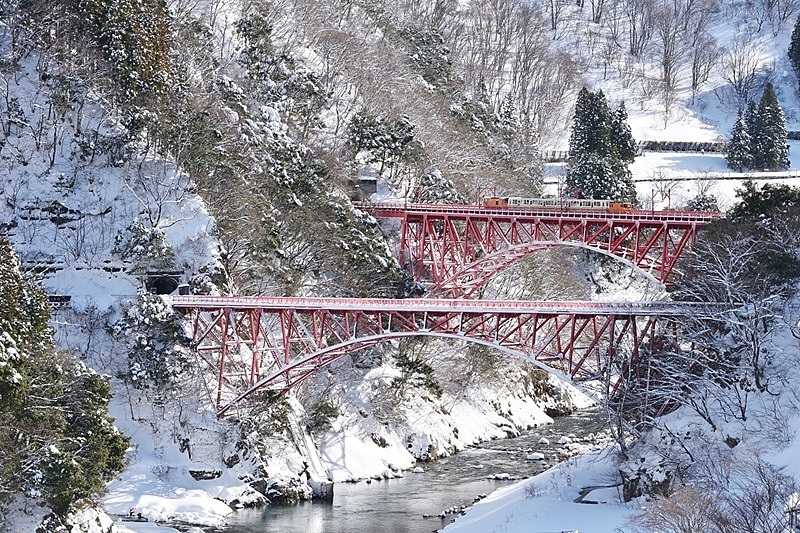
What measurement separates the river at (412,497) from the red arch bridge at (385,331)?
17.0ft

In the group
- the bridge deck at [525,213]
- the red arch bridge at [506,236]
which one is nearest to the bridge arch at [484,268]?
the red arch bridge at [506,236]

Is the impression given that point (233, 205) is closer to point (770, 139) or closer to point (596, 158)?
point (596, 158)

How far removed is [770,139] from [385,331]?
51554 millimetres

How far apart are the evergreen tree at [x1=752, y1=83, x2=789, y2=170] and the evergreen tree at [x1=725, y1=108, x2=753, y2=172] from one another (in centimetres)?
69

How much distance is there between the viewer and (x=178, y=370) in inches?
1630

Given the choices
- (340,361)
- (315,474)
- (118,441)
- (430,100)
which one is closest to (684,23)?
(430,100)

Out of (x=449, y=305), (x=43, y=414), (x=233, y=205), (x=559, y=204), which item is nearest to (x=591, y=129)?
(x=559, y=204)

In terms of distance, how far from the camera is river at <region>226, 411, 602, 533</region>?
35.6m

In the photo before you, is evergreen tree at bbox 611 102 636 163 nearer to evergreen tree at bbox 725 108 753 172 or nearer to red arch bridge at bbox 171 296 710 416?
evergreen tree at bbox 725 108 753 172

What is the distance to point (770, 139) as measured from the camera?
8019cm

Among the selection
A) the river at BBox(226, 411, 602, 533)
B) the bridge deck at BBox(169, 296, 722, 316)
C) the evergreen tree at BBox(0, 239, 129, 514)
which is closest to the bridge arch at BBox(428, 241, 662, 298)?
the river at BBox(226, 411, 602, 533)

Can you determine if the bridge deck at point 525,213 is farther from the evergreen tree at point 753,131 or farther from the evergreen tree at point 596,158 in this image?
the evergreen tree at point 753,131

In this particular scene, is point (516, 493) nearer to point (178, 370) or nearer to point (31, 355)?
point (178, 370)

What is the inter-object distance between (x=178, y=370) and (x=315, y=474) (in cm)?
675
